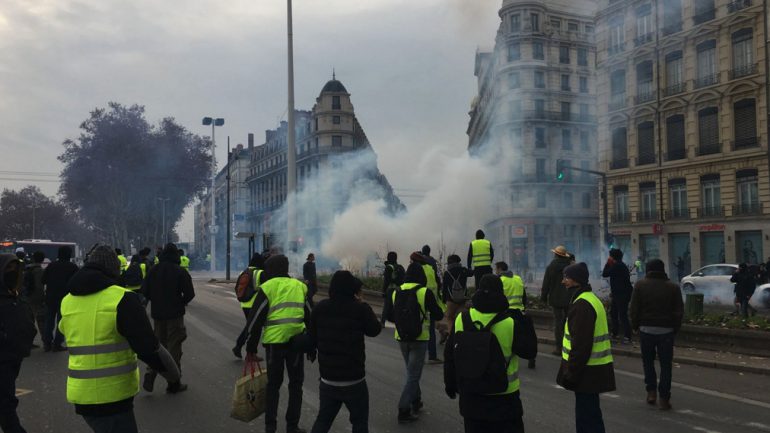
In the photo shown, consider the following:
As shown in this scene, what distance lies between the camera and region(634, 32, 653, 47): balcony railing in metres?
34.4

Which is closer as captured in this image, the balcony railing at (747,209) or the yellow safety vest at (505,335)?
the yellow safety vest at (505,335)

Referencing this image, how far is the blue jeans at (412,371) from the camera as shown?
6.11 m

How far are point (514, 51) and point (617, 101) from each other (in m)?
18.1

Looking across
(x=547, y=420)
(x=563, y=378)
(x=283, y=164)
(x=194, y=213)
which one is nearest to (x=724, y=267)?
(x=547, y=420)

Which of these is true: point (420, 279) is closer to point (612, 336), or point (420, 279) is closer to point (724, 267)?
point (612, 336)

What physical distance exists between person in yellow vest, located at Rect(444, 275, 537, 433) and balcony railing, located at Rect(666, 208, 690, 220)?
33.0 meters

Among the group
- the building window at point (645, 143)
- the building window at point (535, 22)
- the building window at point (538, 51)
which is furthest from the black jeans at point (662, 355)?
the building window at point (538, 51)

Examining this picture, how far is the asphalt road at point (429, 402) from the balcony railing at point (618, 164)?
2959 cm

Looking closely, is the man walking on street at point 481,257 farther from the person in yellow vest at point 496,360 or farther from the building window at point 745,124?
the building window at point 745,124

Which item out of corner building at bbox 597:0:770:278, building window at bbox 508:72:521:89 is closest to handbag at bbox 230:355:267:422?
corner building at bbox 597:0:770:278

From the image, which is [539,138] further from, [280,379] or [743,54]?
[280,379]

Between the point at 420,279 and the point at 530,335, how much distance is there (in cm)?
259

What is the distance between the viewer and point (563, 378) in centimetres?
465

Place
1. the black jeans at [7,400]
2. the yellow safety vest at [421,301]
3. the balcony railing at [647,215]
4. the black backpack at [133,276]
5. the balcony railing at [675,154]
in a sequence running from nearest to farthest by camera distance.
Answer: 1. the black jeans at [7,400]
2. the yellow safety vest at [421,301]
3. the black backpack at [133,276]
4. the balcony railing at [675,154]
5. the balcony railing at [647,215]
